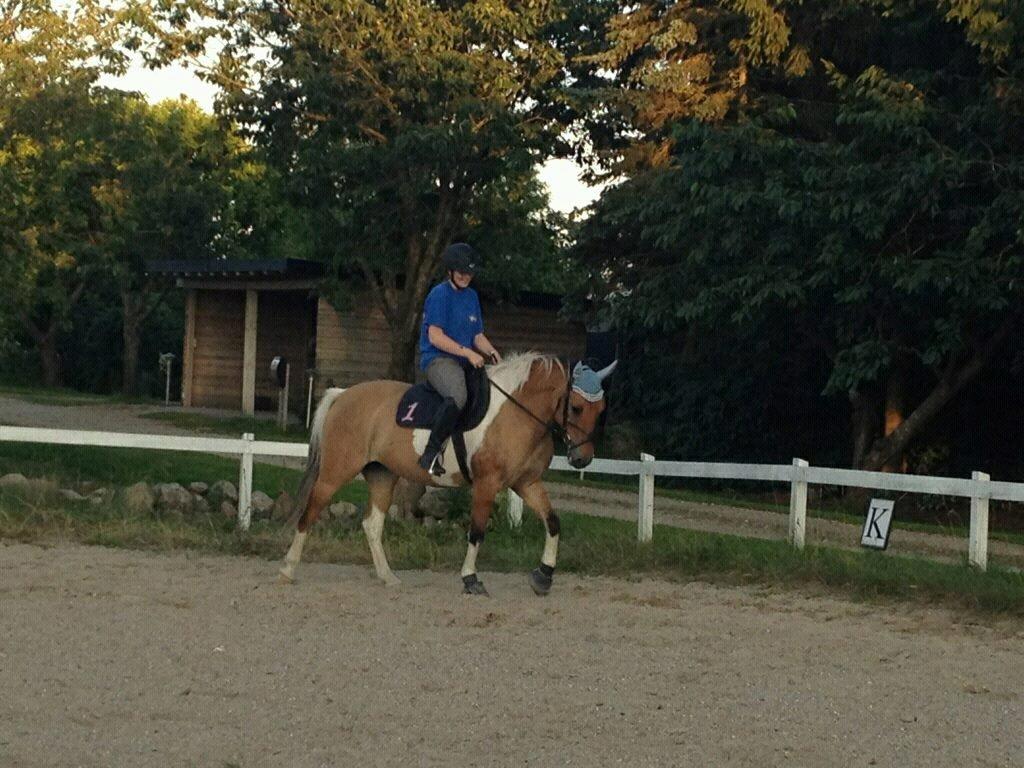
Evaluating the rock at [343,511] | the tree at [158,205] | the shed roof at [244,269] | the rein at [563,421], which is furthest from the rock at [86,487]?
the tree at [158,205]

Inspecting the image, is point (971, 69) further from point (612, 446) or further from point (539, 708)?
point (539, 708)

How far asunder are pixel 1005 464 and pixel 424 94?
12.6m

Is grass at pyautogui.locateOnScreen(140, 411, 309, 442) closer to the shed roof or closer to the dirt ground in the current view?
the shed roof

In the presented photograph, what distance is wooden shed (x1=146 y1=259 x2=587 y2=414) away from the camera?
119 feet

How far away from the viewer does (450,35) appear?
28297mm

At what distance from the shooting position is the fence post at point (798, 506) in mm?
14938

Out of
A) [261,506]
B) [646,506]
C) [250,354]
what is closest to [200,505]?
[261,506]

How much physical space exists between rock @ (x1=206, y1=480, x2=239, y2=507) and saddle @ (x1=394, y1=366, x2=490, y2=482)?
7.08m

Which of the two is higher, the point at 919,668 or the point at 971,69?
the point at 971,69

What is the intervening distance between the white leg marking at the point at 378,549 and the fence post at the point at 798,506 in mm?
4513

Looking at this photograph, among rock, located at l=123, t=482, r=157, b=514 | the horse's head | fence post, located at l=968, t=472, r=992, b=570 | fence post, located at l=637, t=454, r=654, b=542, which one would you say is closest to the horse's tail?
the horse's head

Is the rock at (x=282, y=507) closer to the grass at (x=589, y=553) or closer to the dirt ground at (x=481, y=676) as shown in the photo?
the grass at (x=589, y=553)

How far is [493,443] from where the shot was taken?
11859 millimetres

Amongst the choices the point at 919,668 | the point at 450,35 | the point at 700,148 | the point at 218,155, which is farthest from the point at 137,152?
the point at 919,668
